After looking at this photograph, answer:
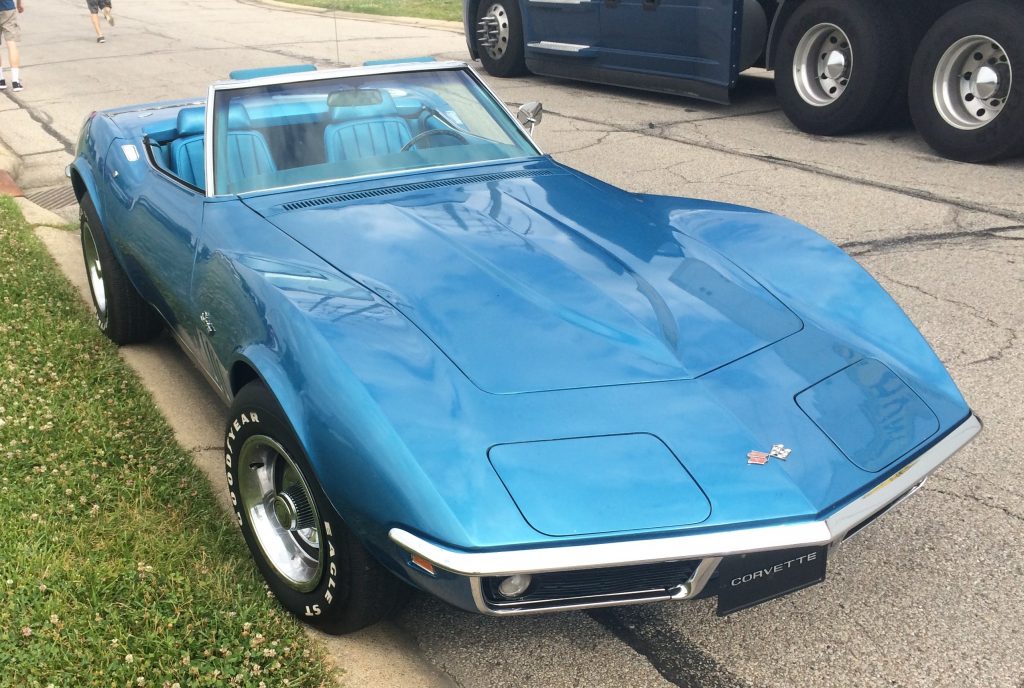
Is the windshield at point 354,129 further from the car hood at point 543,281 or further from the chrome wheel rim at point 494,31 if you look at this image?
the chrome wheel rim at point 494,31

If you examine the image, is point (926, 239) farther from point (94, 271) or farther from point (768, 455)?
point (94, 271)

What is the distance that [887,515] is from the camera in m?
3.18

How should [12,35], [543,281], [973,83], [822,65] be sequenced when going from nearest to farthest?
[543,281], [973,83], [822,65], [12,35]

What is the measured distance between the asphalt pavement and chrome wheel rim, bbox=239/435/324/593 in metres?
→ 0.23

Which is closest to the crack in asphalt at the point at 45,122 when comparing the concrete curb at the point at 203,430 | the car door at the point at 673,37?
the concrete curb at the point at 203,430

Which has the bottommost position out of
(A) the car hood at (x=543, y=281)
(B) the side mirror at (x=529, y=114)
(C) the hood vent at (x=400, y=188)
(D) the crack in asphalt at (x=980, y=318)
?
(D) the crack in asphalt at (x=980, y=318)

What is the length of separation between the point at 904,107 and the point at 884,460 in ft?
21.7

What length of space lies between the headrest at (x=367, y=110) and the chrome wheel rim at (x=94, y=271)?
1.59m

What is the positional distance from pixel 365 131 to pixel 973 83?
5.05 m

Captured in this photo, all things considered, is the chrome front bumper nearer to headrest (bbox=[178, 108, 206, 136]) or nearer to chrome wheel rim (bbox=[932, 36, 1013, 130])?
headrest (bbox=[178, 108, 206, 136])

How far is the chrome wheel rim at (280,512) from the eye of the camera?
2607 millimetres

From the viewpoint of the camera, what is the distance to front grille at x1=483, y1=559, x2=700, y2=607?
2.15 m

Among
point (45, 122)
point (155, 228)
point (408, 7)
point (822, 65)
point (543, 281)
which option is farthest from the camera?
point (408, 7)

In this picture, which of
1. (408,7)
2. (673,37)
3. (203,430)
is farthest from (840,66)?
(408,7)
